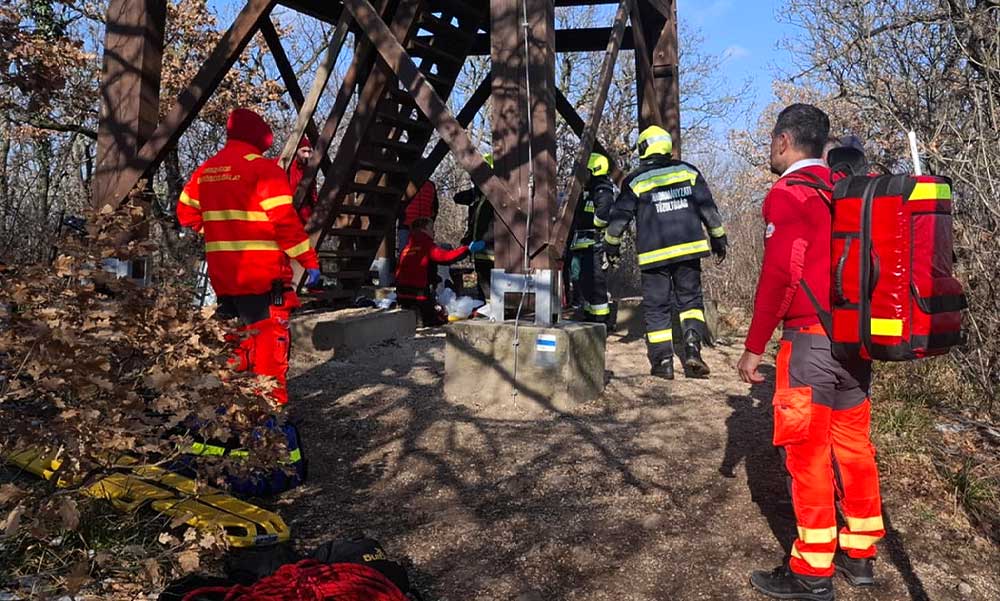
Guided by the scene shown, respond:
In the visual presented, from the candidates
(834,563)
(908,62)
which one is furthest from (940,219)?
(908,62)

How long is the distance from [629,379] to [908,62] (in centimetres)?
376

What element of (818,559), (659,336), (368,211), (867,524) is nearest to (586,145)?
(659,336)

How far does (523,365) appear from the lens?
197 inches

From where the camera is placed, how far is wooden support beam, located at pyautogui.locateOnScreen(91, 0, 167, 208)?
18.5 ft

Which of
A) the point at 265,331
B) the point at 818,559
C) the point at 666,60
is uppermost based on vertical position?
the point at 666,60

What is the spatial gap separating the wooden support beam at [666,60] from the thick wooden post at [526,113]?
3002 mm

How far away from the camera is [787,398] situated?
275cm

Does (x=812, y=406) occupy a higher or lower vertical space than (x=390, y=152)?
lower

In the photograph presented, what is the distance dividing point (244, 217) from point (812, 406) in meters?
3.07

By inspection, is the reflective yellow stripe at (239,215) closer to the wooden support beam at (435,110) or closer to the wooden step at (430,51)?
the wooden support beam at (435,110)

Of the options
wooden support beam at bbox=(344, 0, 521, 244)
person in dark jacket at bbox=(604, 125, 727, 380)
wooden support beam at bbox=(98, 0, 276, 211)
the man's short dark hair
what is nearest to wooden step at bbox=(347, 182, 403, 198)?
wooden support beam at bbox=(98, 0, 276, 211)

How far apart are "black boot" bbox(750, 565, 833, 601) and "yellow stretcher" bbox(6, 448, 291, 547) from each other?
185cm

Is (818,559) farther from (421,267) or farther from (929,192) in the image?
(421,267)

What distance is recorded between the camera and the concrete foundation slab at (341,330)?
6754 mm
